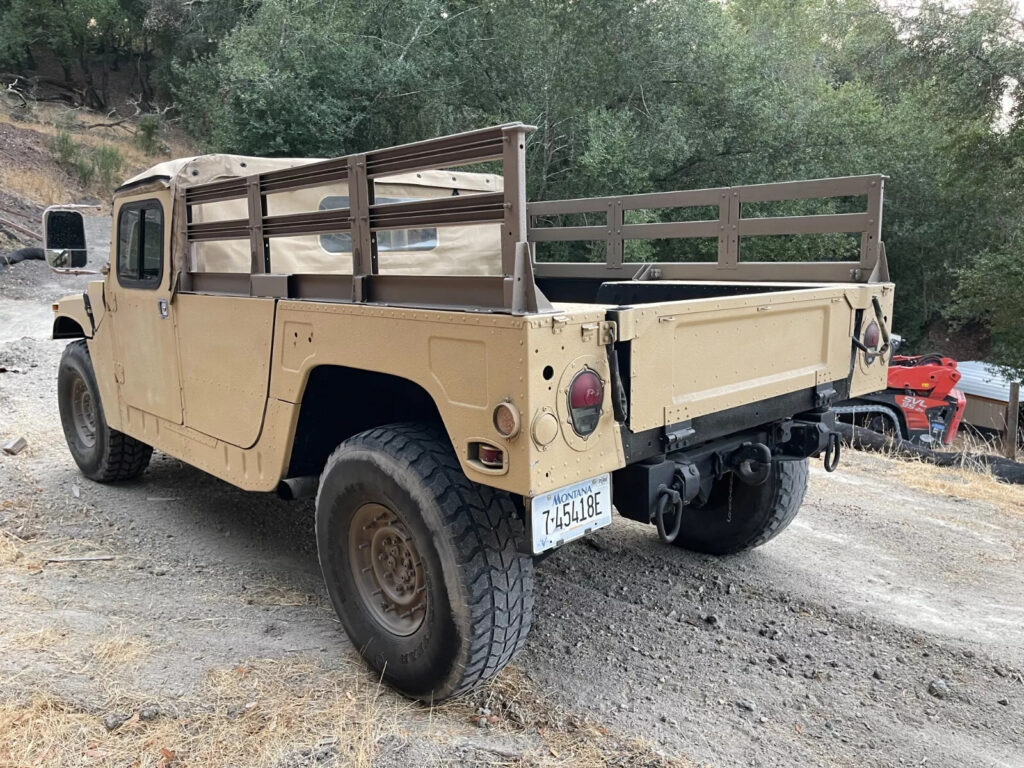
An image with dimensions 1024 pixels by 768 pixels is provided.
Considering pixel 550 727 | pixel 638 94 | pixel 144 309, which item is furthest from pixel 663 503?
pixel 638 94

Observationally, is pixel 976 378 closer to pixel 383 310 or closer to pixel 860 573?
pixel 860 573

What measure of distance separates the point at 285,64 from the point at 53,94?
2796 centimetres

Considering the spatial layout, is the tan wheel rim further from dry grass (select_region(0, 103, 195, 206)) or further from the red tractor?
dry grass (select_region(0, 103, 195, 206))

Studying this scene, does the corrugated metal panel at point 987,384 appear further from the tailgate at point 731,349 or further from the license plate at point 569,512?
the license plate at point 569,512

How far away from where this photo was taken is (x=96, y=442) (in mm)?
5621

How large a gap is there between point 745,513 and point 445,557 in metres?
2.23

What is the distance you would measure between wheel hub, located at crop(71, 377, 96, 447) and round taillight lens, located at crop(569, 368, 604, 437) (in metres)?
4.48

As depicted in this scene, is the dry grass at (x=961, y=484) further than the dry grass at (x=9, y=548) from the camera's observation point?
Yes

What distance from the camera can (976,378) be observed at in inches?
710

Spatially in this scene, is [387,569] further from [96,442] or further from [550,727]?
[96,442]

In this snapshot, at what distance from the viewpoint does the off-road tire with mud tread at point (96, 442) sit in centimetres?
552

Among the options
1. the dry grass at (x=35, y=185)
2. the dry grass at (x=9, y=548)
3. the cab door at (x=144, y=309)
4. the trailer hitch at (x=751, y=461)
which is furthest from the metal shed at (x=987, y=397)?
the dry grass at (x=35, y=185)

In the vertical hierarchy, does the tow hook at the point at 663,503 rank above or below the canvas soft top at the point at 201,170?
below

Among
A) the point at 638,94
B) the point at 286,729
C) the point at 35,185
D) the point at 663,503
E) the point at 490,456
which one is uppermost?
the point at 638,94
